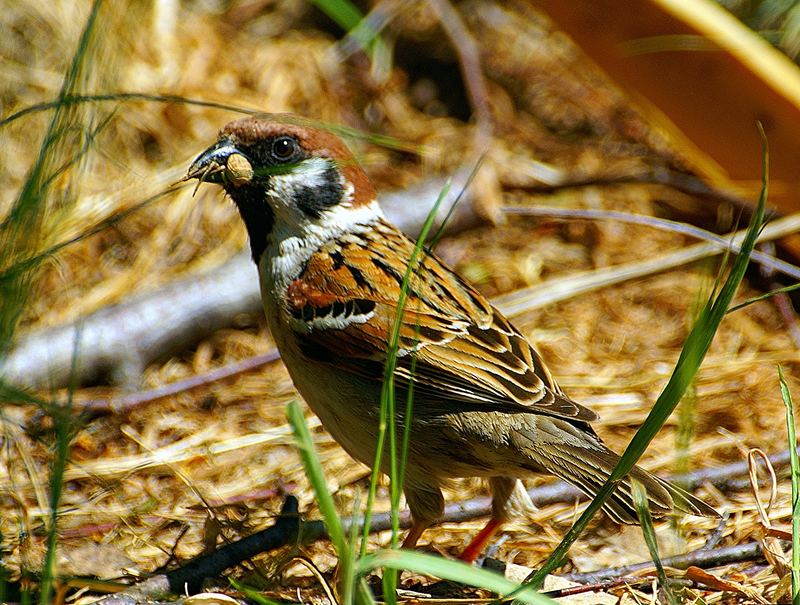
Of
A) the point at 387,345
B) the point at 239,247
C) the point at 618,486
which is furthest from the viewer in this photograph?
the point at 239,247

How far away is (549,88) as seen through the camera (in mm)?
6090

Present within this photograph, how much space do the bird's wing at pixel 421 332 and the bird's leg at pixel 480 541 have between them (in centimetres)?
46

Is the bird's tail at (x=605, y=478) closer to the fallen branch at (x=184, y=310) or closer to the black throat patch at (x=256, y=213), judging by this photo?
the black throat patch at (x=256, y=213)

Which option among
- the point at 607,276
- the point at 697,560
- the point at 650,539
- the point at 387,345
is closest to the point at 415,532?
the point at 387,345

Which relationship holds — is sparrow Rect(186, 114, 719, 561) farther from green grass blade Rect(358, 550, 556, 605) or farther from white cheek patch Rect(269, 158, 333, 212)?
green grass blade Rect(358, 550, 556, 605)

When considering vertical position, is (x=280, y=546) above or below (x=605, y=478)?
above

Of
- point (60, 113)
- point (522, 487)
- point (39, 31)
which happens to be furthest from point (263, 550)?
point (39, 31)

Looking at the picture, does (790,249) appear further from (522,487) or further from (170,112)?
(170,112)

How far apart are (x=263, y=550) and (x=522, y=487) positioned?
888 mm

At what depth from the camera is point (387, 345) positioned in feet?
10.4

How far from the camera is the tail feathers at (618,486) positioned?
2740 mm

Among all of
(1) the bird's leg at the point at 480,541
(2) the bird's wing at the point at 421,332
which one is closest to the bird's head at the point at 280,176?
(2) the bird's wing at the point at 421,332

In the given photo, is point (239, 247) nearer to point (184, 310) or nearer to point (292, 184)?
point (184, 310)

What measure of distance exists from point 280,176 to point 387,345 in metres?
0.73
